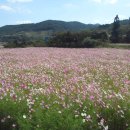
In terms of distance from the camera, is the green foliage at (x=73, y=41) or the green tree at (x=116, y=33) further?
the green tree at (x=116, y=33)

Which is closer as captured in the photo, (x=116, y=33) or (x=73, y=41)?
(x=73, y=41)

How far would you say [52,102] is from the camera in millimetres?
8734

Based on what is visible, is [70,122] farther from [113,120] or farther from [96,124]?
[113,120]

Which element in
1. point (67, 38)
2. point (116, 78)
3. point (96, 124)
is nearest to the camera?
point (96, 124)

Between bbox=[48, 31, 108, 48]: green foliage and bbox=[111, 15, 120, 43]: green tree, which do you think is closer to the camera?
bbox=[48, 31, 108, 48]: green foliage

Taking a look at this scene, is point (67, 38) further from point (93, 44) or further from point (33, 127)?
point (33, 127)

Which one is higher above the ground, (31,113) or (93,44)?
(31,113)

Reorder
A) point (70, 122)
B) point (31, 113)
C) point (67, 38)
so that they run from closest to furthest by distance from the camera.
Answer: point (70, 122) < point (31, 113) < point (67, 38)

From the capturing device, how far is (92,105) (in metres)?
8.25

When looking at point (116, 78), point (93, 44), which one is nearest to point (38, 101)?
point (116, 78)

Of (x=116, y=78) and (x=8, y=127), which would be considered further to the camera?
(x=116, y=78)

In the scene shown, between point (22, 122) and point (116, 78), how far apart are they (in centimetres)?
927

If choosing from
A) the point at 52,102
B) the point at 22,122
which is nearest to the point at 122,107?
the point at 52,102

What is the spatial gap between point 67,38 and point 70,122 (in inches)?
2757
